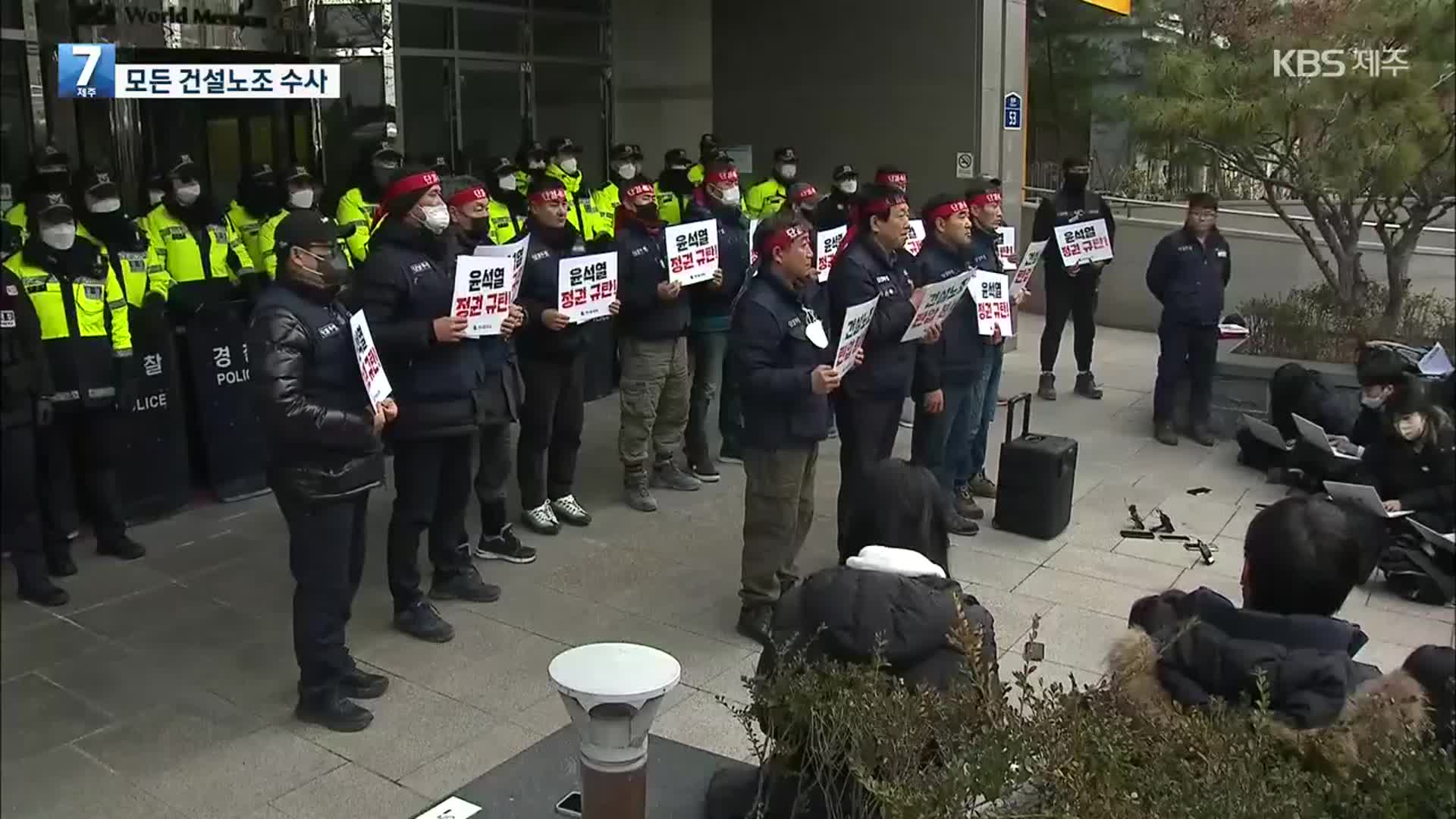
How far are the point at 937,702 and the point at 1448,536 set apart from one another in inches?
57.8

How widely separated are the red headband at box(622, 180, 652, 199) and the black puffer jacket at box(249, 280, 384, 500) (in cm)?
265

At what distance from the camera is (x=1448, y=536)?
10.8ft

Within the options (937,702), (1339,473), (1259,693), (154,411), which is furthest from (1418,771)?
(154,411)

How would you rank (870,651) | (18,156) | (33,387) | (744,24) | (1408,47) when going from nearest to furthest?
(33,387) < (870,651) < (18,156) < (1408,47) < (744,24)

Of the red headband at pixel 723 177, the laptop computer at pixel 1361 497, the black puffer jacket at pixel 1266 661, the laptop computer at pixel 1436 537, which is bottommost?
the black puffer jacket at pixel 1266 661

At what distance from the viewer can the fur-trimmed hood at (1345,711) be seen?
2.87 meters

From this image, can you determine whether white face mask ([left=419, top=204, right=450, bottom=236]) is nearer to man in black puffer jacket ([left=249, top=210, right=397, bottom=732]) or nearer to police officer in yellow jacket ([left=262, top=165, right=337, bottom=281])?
man in black puffer jacket ([left=249, top=210, right=397, bottom=732])

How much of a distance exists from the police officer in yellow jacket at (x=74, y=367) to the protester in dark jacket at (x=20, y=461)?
0.22ft

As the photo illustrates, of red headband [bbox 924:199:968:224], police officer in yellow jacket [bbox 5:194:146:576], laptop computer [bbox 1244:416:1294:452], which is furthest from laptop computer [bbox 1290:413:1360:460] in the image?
police officer in yellow jacket [bbox 5:194:146:576]

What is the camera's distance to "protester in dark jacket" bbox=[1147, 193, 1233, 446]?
172 inches

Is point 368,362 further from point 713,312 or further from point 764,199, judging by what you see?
point 764,199

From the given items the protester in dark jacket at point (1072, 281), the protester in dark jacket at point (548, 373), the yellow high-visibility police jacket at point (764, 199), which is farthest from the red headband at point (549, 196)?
the protester in dark jacket at point (1072, 281)

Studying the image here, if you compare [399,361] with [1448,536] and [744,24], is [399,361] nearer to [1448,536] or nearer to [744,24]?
[744,24]

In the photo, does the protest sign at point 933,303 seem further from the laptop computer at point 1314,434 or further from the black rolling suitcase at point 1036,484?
the laptop computer at point 1314,434
